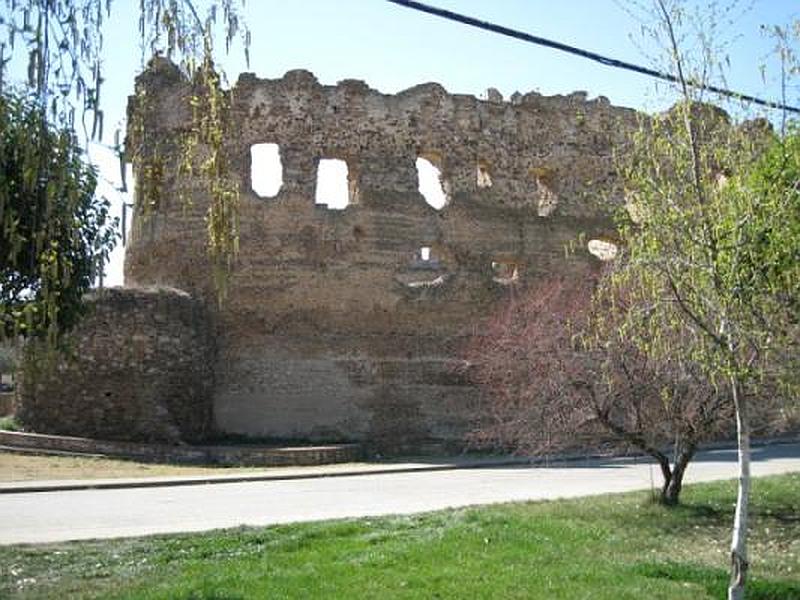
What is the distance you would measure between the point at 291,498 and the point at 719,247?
8652 millimetres

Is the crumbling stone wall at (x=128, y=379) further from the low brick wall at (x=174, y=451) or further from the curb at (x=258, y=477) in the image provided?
the curb at (x=258, y=477)

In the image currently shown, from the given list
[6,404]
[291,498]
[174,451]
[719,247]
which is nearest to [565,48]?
[719,247]

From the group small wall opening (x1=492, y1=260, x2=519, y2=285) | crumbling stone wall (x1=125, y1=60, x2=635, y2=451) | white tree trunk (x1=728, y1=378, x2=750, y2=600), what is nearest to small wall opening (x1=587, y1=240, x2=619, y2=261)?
crumbling stone wall (x1=125, y1=60, x2=635, y2=451)

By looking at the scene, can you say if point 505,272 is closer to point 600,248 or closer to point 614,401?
point 600,248

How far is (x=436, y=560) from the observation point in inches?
306

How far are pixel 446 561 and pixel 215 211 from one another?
3.85 metres

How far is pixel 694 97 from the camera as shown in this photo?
702cm

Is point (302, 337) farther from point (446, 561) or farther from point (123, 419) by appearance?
point (446, 561)

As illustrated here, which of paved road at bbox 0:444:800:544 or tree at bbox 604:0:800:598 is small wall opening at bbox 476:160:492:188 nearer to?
paved road at bbox 0:444:800:544

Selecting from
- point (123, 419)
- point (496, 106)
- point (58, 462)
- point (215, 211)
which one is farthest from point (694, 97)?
point (496, 106)

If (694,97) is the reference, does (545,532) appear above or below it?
below

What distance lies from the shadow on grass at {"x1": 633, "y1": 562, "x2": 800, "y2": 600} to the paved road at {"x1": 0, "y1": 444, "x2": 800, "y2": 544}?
4379mm

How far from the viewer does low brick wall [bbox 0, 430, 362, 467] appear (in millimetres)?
18031

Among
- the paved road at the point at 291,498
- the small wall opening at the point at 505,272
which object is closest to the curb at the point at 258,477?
the paved road at the point at 291,498
